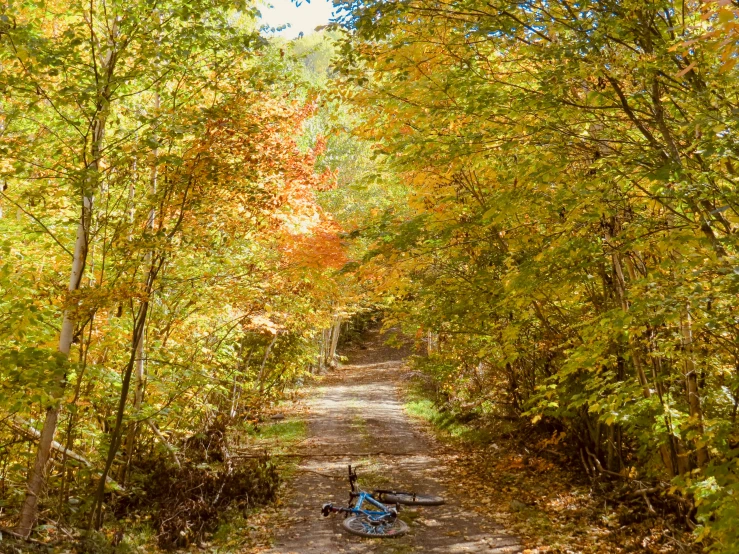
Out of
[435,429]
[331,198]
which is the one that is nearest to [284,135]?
[435,429]

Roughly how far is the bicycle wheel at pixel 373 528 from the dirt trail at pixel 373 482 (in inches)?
3.2

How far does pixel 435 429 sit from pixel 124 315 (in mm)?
11084

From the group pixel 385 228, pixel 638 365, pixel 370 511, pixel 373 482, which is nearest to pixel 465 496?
pixel 373 482

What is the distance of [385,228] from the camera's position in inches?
372

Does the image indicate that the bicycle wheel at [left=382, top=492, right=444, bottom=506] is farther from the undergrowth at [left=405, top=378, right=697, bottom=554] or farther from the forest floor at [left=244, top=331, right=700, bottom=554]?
the undergrowth at [left=405, top=378, right=697, bottom=554]

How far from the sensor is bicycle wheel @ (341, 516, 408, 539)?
26.6 feet

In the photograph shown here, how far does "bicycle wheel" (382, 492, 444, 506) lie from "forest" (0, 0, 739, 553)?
2140 millimetres

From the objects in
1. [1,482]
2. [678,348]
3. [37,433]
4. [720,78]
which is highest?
[720,78]

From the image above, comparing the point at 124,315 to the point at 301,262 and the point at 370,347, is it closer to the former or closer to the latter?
the point at 301,262

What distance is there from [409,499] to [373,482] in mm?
1859

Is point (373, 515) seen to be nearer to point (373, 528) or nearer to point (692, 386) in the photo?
point (373, 528)

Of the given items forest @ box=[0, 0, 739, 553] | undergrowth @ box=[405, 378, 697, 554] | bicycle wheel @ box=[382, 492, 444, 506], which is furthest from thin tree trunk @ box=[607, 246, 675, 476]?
bicycle wheel @ box=[382, 492, 444, 506]

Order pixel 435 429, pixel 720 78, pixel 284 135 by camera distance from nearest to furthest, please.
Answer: pixel 720 78 < pixel 284 135 < pixel 435 429

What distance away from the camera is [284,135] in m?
10.9
